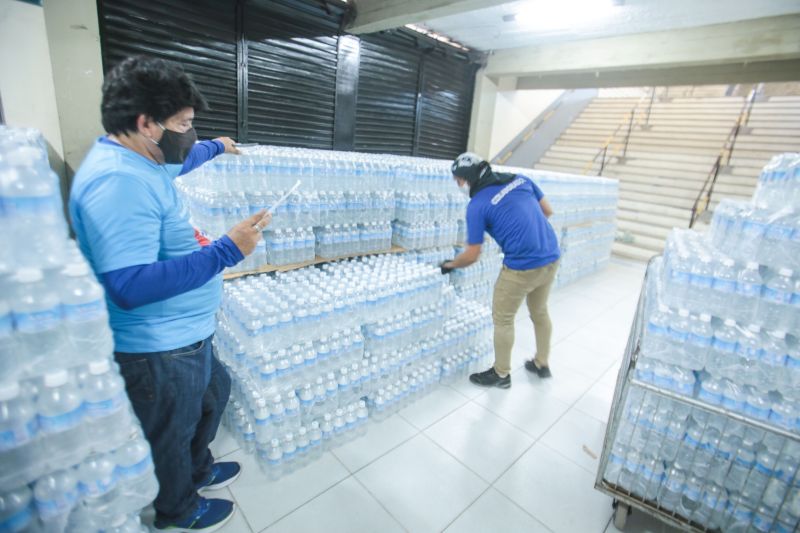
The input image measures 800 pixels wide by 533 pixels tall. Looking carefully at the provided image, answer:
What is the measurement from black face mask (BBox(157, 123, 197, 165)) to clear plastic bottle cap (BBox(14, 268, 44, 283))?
0.61m

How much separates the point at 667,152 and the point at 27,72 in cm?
1217

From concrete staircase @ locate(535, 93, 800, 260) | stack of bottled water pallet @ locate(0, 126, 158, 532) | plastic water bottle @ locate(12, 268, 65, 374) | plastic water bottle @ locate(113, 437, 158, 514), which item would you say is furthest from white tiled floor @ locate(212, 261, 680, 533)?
concrete staircase @ locate(535, 93, 800, 260)

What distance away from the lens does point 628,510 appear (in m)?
2.24

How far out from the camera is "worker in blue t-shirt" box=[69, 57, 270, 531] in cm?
128

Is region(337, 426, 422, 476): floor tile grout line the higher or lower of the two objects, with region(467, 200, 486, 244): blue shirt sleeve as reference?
lower

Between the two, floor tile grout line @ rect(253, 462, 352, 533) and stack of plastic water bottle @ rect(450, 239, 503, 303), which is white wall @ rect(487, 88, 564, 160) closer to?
stack of plastic water bottle @ rect(450, 239, 503, 303)

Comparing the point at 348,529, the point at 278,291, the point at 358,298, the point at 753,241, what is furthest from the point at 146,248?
the point at 753,241

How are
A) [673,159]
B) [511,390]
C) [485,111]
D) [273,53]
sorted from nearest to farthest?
[511,390] → [273,53] → [485,111] → [673,159]

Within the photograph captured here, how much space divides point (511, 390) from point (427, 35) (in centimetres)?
568

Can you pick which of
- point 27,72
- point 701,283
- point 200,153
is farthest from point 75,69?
point 701,283

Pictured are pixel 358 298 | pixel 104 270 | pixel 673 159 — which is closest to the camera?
pixel 104 270

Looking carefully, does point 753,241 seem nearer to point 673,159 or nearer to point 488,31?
point 488,31

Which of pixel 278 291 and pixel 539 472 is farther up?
pixel 278 291

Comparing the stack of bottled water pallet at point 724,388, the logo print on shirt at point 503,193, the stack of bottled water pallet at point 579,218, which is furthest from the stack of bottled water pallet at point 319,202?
the stack of bottled water pallet at point 724,388
